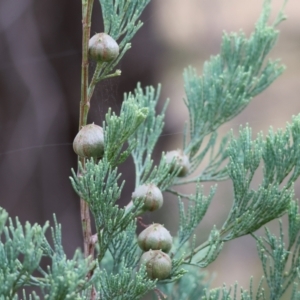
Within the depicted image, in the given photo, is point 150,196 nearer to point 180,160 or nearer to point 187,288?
point 180,160

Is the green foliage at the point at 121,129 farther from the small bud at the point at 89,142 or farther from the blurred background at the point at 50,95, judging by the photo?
the blurred background at the point at 50,95

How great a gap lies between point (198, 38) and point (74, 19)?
1.49 ft

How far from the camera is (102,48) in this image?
39 centimetres

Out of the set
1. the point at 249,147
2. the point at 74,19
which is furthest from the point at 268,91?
the point at 249,147

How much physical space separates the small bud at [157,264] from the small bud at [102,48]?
0.16 m

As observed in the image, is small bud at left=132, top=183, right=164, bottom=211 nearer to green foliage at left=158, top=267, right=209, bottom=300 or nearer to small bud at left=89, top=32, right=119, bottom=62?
small bud at left=89, top=32, right=119, bottom=62

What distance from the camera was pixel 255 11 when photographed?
4.93 feet

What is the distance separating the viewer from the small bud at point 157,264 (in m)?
0.39

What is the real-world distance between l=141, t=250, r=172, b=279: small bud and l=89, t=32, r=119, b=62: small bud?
156 millimetres

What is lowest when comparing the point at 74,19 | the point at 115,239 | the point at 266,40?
the point at 115,239

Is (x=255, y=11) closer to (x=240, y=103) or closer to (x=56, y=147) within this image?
(x=56, y=147)

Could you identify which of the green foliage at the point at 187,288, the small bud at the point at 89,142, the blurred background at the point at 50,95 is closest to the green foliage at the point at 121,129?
the small bud at the point at 89,142

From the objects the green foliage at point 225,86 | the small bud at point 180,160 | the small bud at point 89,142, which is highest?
the green foliage at point 225,86

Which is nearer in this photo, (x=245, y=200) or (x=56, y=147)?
(x=245, y=200)
